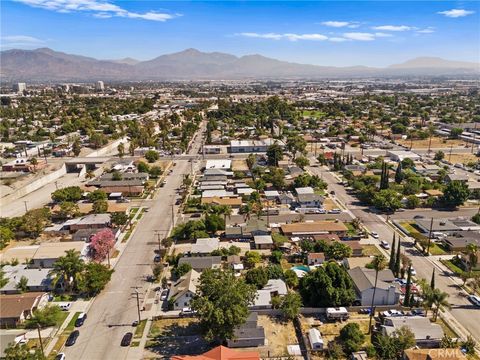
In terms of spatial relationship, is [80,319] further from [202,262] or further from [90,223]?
[90,223]

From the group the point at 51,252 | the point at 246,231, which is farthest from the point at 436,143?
the point at 51,252

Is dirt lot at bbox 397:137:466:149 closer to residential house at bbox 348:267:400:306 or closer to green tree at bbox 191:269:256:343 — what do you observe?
residential house at bbox 348:267:400:306

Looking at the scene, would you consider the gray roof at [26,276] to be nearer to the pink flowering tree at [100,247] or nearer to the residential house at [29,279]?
the residential house at [29,279]

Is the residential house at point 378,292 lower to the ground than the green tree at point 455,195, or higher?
lower

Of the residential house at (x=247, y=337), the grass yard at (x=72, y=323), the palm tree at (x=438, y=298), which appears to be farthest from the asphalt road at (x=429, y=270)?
the grass yard at (x=72, y=323)

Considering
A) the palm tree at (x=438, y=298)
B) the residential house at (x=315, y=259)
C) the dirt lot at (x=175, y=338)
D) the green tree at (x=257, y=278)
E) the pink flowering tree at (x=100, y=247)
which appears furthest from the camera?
the residential house at (x=315, y=259)

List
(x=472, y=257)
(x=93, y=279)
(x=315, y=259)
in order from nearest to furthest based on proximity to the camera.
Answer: (x=93, y=279), (x=472, y=257), (x=315, y=259)
